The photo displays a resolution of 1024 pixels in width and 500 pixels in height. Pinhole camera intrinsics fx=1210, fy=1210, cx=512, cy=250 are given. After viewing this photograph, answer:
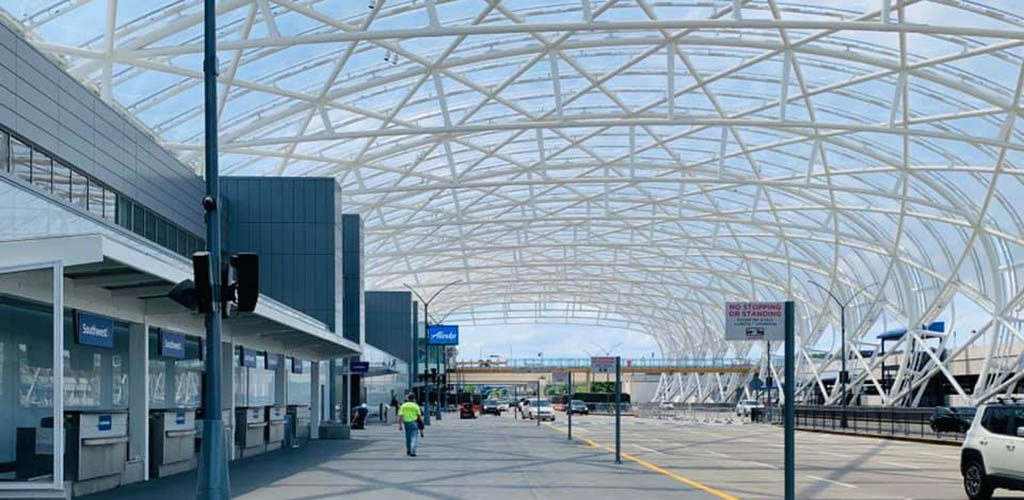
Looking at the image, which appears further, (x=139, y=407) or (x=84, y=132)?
(x=84, y=132)

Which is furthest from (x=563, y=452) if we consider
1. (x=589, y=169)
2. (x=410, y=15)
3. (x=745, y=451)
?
(x=589, y=169)

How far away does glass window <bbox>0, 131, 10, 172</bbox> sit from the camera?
73.4ft

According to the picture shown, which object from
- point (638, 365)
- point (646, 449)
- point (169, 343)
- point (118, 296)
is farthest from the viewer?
point (638, 365)

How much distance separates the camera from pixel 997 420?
62.9 feet

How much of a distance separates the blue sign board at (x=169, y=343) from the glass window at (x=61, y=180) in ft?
13.3

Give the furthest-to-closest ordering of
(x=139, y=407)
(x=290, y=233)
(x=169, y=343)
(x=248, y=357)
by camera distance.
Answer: (x=290, y=233), (x=248, y=357), (x=169, y=343), (x=139, y=407)

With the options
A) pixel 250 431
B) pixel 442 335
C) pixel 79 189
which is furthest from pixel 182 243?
pixel 442 335

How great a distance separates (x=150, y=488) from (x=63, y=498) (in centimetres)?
620

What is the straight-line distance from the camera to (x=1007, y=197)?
56.7 metres

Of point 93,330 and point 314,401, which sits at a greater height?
point 93,330

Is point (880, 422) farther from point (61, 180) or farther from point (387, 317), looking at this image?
point (61, 180)

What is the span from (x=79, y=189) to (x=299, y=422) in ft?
46.6

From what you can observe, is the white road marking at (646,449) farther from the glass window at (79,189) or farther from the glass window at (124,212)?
the glass window at (79,189)

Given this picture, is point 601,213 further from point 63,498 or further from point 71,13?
point 63,498
